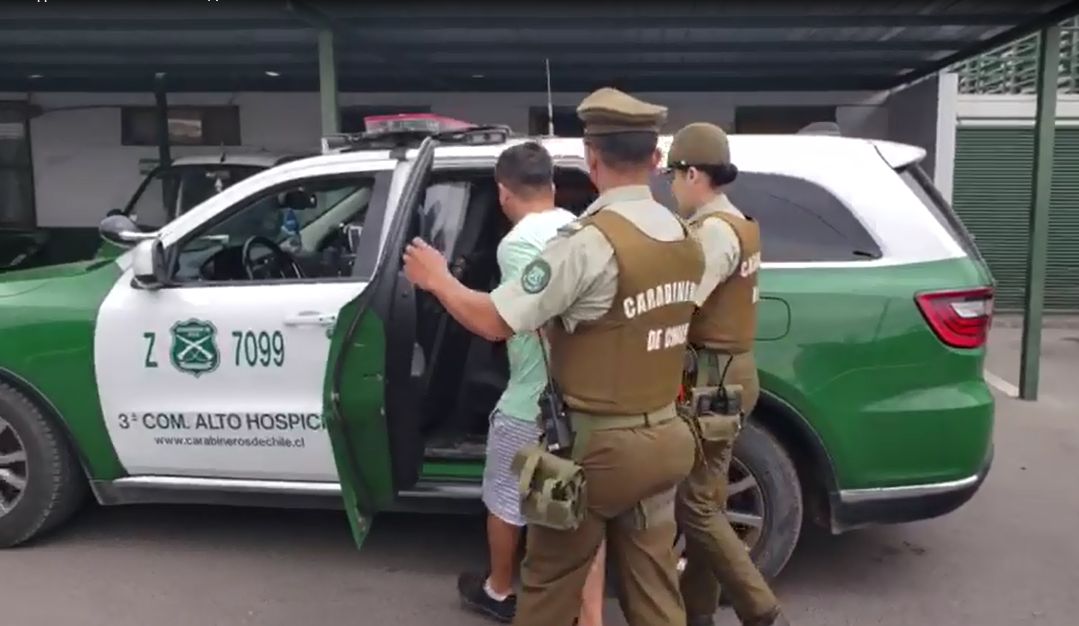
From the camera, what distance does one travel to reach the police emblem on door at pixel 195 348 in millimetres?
4066

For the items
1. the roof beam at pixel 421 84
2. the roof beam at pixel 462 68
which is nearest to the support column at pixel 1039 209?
the roof beam at pixel 462 68

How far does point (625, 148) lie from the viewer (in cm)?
261

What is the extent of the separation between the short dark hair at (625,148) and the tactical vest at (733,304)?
0.70 m

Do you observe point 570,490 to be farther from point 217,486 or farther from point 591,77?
point 591,77

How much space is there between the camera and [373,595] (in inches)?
162

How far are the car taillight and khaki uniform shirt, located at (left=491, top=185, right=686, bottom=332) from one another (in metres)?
1.66

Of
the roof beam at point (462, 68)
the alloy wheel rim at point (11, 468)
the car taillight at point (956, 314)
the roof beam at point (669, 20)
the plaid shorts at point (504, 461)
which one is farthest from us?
the roof beam at point (462, 68)

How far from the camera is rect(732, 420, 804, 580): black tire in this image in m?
Answer: 3.88

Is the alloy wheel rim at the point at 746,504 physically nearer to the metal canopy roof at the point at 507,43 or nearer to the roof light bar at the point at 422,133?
the roof light bar at the point at 422,133

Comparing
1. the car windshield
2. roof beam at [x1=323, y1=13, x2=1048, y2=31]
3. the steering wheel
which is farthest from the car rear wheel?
the car windshield

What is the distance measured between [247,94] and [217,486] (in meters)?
9.22

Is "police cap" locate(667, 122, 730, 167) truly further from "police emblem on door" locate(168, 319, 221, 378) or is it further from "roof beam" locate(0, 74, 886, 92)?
"roof beam" locate(0, 74, 886, 92)

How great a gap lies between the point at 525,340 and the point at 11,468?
251 centimetres

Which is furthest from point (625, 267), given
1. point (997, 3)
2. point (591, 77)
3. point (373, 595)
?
point (591, 77)
